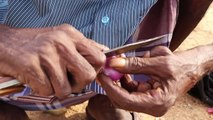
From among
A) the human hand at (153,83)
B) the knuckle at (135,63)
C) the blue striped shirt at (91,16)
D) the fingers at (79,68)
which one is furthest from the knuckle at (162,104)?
the blue striped shirt at (91,16)

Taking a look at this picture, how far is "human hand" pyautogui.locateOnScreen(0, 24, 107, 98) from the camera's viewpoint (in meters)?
0.99

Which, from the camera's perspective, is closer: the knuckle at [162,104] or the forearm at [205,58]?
the knuckle at [162,104]

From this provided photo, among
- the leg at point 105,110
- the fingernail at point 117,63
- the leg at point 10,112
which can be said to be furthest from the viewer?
the leg at point 105,110

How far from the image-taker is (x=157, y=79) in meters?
1.17

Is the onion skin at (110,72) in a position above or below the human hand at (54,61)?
below

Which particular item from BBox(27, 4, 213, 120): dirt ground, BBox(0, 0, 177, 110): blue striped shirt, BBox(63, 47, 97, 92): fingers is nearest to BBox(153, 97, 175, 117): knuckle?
BBox(63, 47, 97, 92): fingers

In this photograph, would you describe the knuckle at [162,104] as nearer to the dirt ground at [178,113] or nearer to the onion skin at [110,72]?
the onion skin at [110,72]

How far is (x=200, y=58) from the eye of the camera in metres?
1.28

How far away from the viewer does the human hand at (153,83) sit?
111 cm

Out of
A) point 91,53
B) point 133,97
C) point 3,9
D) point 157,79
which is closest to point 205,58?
point 157,79

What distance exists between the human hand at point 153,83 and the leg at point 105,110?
1.55ft

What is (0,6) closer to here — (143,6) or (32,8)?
(32,8)

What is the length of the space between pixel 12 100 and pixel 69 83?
1.77ft

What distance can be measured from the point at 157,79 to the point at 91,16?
0.36 meters
